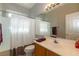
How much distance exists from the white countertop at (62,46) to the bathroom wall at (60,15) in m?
0.11

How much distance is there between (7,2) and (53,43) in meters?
0.90

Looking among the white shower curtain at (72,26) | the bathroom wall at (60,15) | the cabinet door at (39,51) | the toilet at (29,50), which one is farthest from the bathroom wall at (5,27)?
the white shower curtain at (72,26)

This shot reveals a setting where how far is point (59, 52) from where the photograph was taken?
1368 mm

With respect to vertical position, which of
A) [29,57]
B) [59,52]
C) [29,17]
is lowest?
[29,57]

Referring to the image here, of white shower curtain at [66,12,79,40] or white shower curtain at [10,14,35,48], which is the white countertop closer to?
white shower curtain at [66,12,79,40]

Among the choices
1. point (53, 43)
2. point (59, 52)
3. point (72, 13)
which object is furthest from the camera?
point (53, 43)

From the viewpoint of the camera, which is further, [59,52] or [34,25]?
[34,25]

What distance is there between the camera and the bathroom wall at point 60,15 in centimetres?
156

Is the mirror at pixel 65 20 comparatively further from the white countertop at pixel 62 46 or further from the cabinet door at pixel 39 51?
the cabinet door at pixel 39 51

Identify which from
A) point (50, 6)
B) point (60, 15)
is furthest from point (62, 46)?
point (50, 6)

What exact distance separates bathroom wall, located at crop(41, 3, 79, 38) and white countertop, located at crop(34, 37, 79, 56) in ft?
0.37

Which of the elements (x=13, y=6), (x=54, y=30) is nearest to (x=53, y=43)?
(x=54, y=30)

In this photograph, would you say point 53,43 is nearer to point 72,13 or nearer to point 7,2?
point 72,13

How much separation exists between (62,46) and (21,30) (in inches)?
25.2
